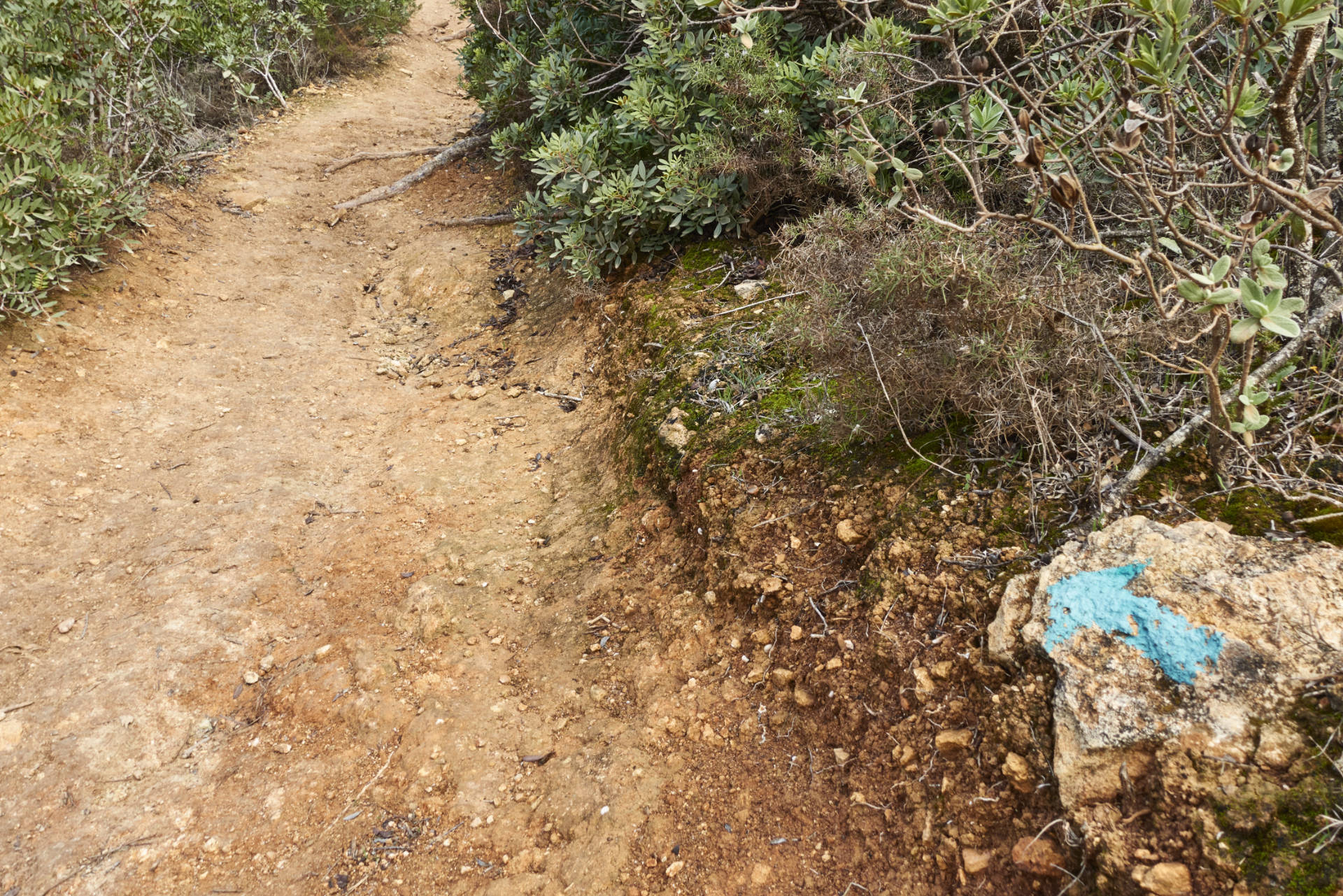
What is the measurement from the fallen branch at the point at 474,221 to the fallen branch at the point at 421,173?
830 millimetres

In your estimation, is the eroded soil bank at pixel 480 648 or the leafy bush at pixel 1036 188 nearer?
the leafy bush at pixel 1036 188

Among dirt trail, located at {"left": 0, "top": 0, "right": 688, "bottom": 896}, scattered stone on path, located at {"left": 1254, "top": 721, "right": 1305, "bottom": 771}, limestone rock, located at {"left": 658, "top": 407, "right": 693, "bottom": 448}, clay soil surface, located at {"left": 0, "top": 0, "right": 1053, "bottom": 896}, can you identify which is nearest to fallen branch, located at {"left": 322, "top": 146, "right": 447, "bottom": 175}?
dirt trail, located at {"left": 0, "top": 0, "right": 688, "bottom": 896}

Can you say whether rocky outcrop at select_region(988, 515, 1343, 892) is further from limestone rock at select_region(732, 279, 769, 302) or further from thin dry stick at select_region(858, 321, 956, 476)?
limestone rock at select_region(732, 279, 769, 302)

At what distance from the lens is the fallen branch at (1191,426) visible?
6.67 ft

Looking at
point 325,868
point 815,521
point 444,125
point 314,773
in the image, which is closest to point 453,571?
point 314,773

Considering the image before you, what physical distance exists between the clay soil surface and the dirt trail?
14 mm

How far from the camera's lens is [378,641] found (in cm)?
321

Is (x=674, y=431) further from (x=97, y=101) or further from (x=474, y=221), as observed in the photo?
(x=97, y=101)

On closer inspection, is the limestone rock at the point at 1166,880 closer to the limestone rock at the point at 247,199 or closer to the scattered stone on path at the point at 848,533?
the scattered stone on path at the point at 848,533

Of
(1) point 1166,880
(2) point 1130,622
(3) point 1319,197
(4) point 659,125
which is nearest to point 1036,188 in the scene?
(3) point 1319,197

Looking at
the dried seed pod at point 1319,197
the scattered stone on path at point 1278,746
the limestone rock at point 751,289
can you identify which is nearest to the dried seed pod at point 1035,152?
the dried seed pod at point 1319,197

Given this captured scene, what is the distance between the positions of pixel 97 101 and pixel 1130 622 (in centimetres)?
805

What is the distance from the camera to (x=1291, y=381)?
219 centimetres

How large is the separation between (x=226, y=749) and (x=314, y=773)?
0.41 metres
